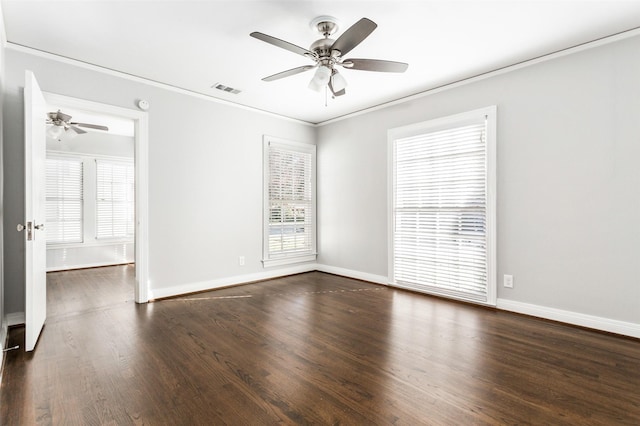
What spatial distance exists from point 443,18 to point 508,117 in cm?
153

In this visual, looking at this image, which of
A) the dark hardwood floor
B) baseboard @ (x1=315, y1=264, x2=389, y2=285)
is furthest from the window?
the dark hardwood floor

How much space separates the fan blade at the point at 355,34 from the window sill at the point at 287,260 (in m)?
3.50

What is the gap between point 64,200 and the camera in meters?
6.26

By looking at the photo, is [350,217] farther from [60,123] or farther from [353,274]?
[60,123]

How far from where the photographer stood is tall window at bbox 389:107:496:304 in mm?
3748

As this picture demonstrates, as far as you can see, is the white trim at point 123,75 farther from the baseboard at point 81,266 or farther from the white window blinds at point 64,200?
the baseboard at point 81,266

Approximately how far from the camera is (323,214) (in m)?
5.82

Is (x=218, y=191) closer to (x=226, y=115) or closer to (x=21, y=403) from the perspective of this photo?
(x=226, y=115)

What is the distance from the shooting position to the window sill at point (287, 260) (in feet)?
17.1

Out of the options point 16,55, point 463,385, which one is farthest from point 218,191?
point 463,385

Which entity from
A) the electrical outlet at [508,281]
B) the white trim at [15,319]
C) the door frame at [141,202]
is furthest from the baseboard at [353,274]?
the white trim at [15,319]

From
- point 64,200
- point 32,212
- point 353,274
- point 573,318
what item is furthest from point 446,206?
point 64,200

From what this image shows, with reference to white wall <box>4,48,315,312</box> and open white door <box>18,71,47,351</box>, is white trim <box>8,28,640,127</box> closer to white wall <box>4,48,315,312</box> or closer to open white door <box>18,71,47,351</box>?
white wall <box>4,48,315,312</box>

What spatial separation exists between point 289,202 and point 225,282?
1.69m
